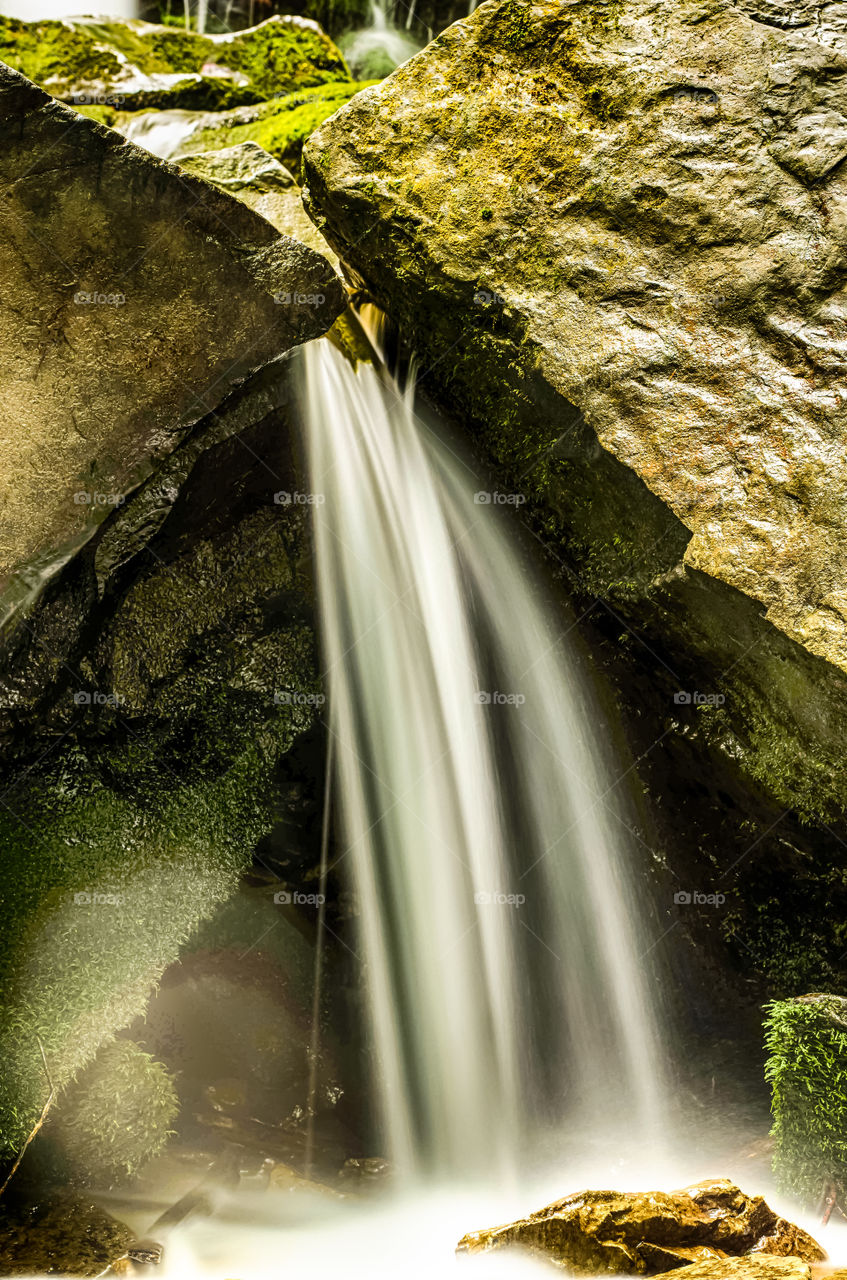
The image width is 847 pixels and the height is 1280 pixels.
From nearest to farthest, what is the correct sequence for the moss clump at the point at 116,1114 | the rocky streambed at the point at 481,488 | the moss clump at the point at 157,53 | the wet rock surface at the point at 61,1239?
the wet rock surface at the point at 61,1239
the rocky streambed at the point at 481,488
the moss clump at the point at 116,1114
the moss clump at the point at 157,53

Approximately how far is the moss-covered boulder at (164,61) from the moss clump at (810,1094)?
8.55 m

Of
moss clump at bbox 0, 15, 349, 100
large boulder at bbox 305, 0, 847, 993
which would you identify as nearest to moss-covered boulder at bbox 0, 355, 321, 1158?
large boulder at bbox 305, 0, 847, 993

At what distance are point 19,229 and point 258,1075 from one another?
4.54m

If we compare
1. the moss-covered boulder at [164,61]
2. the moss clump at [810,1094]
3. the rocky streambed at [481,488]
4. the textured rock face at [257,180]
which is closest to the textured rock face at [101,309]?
the rocky streambed at [481,488]

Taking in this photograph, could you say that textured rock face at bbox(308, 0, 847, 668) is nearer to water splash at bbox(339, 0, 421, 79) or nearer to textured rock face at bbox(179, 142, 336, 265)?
textured rock face at bbox(179, 142, 336, 265)

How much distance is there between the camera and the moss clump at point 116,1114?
12.9 feet

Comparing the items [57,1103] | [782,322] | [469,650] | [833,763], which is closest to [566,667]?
[469,650]

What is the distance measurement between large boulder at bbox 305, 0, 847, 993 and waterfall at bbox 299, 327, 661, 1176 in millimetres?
414

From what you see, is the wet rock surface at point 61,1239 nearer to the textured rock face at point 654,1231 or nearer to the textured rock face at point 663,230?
the textured rock face at point 654,1231

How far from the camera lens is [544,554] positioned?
457cm

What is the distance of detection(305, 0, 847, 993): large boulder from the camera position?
3531mm

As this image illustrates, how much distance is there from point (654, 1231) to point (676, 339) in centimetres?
364

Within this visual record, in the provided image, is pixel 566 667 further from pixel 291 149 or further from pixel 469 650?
pixel 291 149

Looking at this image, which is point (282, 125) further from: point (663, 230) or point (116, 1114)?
point (116, 1114)
